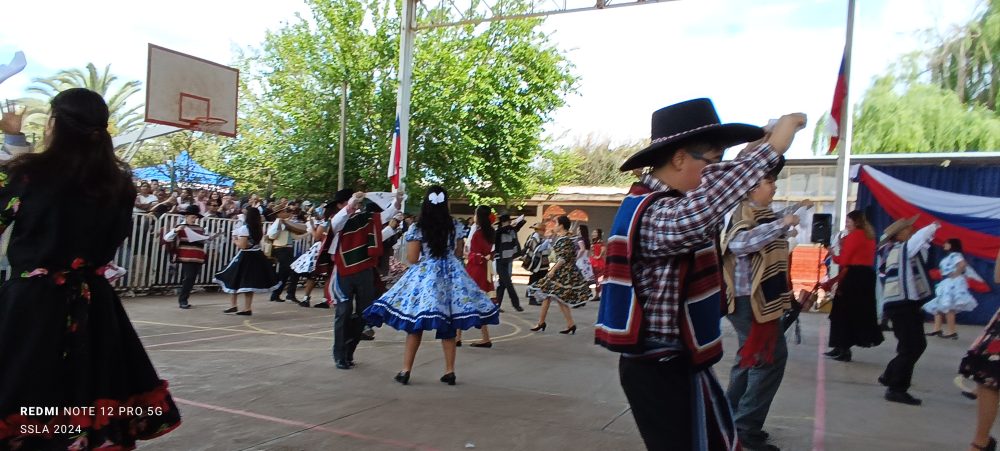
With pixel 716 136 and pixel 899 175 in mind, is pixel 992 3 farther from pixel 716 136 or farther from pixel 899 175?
pixel 716 136

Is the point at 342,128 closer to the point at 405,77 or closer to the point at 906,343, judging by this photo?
the point at 405,77

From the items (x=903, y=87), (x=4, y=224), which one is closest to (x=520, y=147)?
(x=903, y=87)

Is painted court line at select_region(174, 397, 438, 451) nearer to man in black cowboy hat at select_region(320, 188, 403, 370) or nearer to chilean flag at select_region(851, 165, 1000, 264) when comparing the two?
man in black cowboy hat at select_region(320, 188, 403, 370)

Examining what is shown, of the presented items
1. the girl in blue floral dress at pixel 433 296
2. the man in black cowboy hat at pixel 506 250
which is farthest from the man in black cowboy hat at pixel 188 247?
the girl in blue floral dress at pixel 433 296

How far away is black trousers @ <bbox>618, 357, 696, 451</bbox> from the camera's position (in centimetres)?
222

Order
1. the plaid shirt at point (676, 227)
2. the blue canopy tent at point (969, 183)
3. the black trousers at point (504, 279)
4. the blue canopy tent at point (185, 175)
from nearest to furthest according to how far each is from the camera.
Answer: the plaid shirt at point (676, 227)
the black trousers at point (504, 279)
the blue canopy tent at point (969, 183)
the blue canopy tent at point (185, 175)

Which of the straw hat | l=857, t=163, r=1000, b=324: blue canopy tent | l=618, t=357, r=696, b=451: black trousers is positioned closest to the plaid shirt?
l=618, t=357, r=696, b=451: black trousers

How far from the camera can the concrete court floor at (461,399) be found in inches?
180

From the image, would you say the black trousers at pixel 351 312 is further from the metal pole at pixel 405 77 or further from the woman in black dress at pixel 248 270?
the metal pole at pixel 405 77

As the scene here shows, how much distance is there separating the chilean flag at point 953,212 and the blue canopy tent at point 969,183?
363 mm

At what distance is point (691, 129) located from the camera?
2.32 meters

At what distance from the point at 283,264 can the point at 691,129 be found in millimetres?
12031

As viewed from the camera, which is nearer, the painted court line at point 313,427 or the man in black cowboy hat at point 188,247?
the painted court line at point 313,427

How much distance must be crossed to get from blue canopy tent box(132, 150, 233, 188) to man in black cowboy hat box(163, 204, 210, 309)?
9053mm
